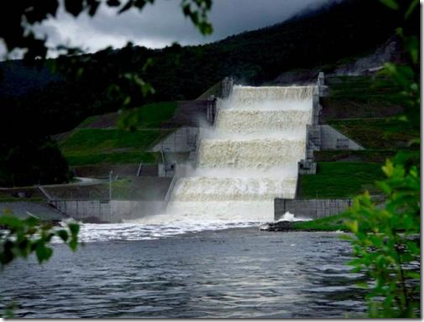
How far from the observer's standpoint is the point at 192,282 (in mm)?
21094

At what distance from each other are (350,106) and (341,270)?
50169 mm

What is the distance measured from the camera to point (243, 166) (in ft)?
215

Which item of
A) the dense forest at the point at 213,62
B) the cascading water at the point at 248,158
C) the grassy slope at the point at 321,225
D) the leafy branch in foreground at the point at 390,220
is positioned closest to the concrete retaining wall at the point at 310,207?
the cascading water at the point at 248,158

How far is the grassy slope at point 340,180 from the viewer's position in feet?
174

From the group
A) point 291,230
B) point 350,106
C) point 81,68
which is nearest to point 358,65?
point 350,106

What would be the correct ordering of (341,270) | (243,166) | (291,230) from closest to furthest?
(341,270) → (291,230) → (243,166)

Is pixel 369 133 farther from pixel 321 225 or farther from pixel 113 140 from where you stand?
pixel 321 225

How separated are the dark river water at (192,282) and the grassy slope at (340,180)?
61.5 feet

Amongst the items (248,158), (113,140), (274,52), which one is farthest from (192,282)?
(274,52)

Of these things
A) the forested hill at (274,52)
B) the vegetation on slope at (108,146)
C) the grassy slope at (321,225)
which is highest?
the forested hill at (274,52)

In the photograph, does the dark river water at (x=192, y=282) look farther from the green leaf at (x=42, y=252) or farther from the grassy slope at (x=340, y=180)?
the grassy slope at (x=340, y=180)

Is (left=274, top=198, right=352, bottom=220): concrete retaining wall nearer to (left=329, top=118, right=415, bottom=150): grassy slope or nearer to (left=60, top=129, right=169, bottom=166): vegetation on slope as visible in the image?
(left=329, top=118, right=415, bottom=150): grassy slope

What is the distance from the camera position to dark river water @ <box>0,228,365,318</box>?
16.1m

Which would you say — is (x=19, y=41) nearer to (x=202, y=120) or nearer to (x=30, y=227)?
(x=30, y=227)
